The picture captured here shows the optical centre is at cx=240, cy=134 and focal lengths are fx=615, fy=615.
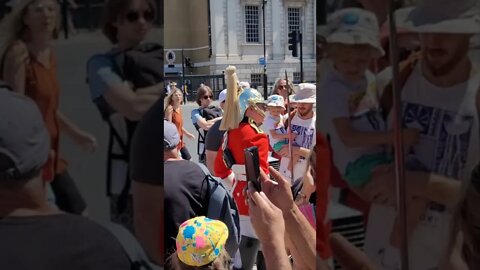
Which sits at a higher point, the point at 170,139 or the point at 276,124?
the point at 170,139

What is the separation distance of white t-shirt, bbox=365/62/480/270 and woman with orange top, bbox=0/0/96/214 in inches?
32.0

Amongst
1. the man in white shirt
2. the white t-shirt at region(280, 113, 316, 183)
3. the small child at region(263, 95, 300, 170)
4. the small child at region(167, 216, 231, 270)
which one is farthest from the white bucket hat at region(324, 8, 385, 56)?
the small child at region(263, 95, 300, 170)

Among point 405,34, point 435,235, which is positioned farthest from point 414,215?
point 405,34

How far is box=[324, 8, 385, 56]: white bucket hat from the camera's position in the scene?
1.53 m

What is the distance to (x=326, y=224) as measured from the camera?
65.5 inches

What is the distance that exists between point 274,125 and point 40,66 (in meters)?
5.28

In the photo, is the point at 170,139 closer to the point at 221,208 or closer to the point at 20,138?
the point at 221,208

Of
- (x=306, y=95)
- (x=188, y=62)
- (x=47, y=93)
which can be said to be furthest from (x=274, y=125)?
(x=188, y=62)

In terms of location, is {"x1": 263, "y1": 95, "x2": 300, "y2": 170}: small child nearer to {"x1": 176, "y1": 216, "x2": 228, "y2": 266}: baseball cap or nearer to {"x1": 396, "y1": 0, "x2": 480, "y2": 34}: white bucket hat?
{"x1": 176, "y1": 216, "x2": 228, "y2": 266}: baseball cap

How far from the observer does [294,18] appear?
1854 inches

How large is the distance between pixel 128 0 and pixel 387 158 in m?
0.76

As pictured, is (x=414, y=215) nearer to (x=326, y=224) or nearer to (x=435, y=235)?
(x=435, y=235)

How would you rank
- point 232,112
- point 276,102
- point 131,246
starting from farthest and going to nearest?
1. point 276,102
2. point 232,112
3. point 131,246

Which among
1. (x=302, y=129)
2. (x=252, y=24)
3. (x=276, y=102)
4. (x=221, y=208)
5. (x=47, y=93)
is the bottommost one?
(x=221, y=208)
